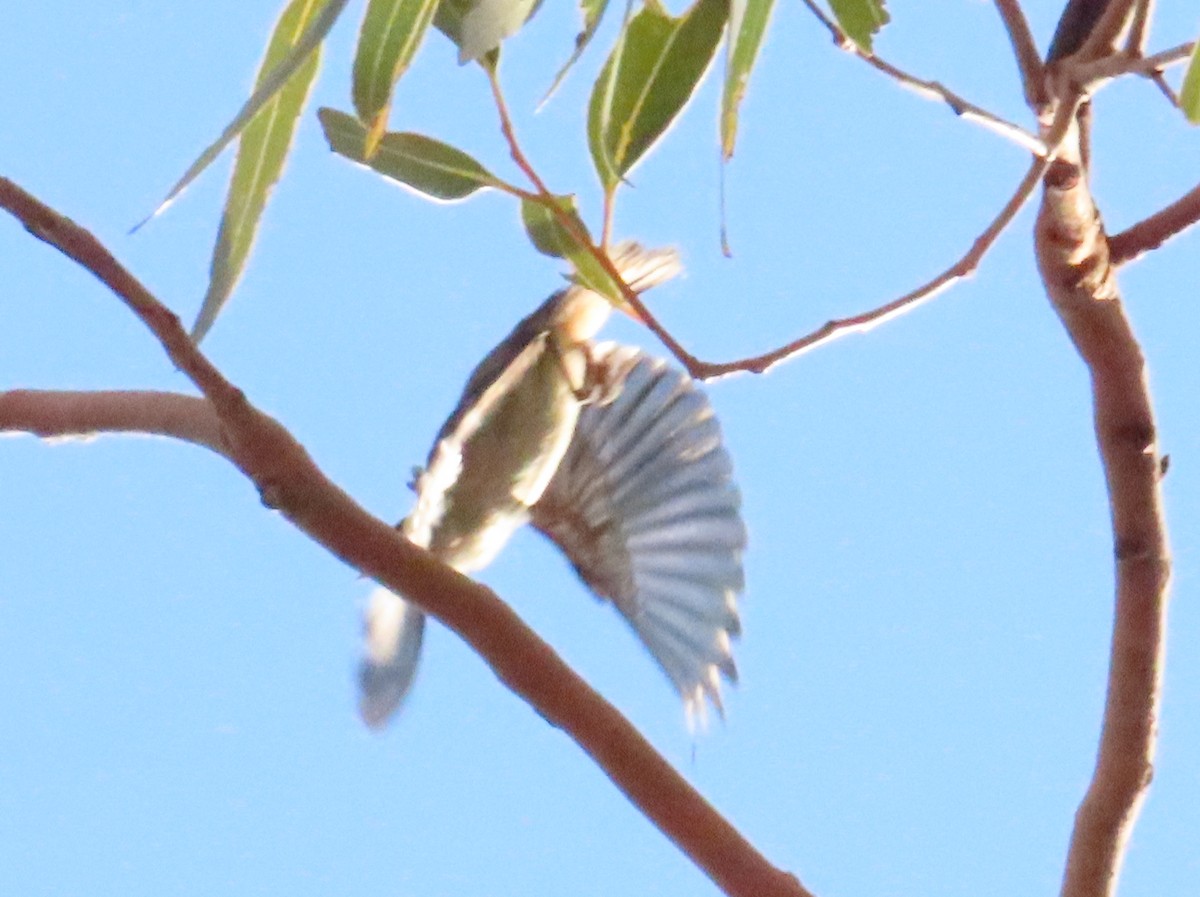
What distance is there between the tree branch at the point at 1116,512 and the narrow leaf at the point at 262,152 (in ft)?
0.94

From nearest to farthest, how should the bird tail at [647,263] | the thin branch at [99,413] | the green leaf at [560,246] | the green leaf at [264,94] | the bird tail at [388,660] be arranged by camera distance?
the green leaf at [264,94] → the thin branch at [99,413] → the green leaf at [560,246] → the bird tail at [388,660] → the bird tail at [647,263]

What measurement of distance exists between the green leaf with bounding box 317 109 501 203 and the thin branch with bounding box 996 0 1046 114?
22cm

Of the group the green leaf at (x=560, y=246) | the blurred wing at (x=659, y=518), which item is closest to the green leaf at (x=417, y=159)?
the green leaf at (x=560, y=246)

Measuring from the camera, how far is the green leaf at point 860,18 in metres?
0.60

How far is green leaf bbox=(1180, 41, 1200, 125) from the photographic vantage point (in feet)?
1.77

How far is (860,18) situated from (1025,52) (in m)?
0.07

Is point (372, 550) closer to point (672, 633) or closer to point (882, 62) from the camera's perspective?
point (882, 62)

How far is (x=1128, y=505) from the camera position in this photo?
61cm

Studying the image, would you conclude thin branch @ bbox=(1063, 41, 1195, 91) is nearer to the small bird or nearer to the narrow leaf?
the narrow leaf

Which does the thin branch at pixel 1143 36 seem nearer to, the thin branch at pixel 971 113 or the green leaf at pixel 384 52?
the thin branch at pixel 971 113

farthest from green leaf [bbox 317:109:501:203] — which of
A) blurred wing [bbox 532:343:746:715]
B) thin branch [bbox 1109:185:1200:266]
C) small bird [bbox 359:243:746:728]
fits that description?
blurred wing [bbox 532:343:746:715]

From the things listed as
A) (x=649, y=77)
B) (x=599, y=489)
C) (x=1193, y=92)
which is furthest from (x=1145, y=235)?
(x=599, y=489)

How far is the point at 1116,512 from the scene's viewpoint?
24.1 inches

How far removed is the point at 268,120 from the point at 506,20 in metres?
0.12
